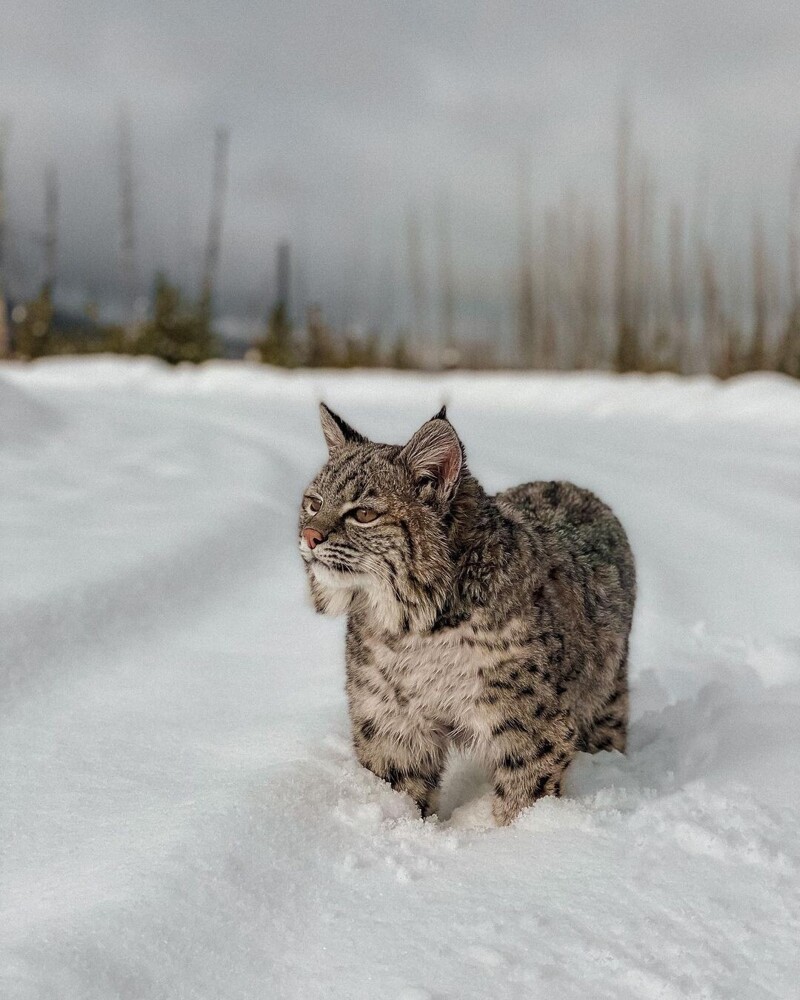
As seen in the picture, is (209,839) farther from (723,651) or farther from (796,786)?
(723,651)

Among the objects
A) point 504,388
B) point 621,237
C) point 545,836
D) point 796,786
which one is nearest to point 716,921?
point 545,836

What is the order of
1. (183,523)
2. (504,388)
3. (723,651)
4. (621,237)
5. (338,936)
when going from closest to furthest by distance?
(338,936) → (723,651) → (183,523) → (504,388) → (621,237)

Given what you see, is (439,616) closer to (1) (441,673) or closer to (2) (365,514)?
(1) (441,673)

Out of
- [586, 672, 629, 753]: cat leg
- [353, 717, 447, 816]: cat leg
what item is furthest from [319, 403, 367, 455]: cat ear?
[586, 672, 629, 753]: cat leg

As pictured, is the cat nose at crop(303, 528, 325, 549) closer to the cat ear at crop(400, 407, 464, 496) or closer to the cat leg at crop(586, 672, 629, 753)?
the cat ear at crop(400, 407, 464, 496)

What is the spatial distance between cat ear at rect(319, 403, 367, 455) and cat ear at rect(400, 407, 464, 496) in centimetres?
28

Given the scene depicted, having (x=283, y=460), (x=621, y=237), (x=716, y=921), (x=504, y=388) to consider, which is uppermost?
(x=621, y=237)

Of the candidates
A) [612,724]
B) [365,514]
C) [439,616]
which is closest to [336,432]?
[365,514]

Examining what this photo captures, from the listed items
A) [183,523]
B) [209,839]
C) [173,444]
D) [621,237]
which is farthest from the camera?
[621,237]

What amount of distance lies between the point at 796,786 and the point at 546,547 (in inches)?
37.4

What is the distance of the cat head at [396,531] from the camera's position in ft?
6.64

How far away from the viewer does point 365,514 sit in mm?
2053

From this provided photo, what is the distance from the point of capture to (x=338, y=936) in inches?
66.4

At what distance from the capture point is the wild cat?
204 centimetres
